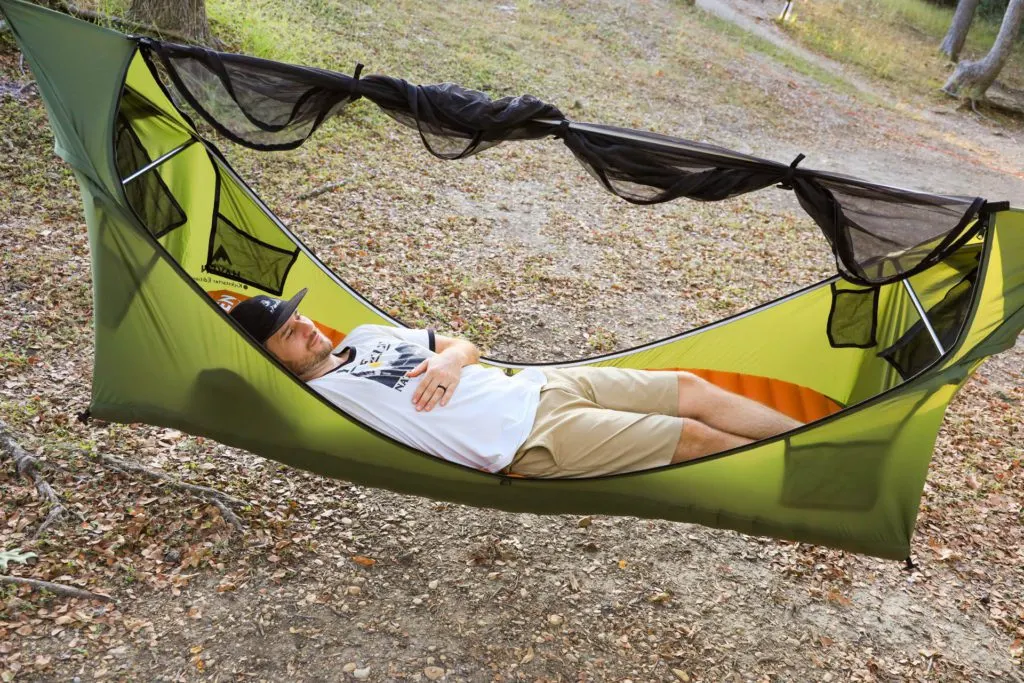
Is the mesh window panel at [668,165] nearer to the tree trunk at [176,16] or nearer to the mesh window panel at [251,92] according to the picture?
the mesh window panel at [251,92]

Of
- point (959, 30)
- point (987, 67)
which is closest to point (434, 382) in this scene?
point (987, 67)

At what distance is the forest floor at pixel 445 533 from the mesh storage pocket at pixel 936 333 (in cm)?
74

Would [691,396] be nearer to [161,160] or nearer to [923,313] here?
[923,313]

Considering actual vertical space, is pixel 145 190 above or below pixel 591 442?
above

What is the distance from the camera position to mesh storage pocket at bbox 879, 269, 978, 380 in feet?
8.39

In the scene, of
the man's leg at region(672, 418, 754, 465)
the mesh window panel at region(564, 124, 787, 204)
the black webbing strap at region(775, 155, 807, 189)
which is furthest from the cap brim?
the black webbing strap at region(775, 155, 807, 189)

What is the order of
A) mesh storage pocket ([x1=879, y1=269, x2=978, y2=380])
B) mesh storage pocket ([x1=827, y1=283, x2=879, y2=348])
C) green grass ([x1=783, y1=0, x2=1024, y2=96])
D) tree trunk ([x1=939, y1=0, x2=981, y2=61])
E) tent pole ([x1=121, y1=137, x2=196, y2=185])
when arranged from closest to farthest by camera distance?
mesh storage pocket ([x1=879, y1=269, x2=978, y2=380]) < tent pole ([x1=121, y1=137, x2=196, y2=185]) < mesh storage pocket ([x1=827, y1=283, x2=879, y2=348]) < green grass ([x1=783, y1=0, x2=1024, y2=96]) < tree trunk ([x1=939, y1=0, x2=981, y2=61])

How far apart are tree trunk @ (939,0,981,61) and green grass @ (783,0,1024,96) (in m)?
0.20

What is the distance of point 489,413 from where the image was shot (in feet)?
8.13

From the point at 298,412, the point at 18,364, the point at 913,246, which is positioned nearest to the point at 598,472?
the point at 298,412

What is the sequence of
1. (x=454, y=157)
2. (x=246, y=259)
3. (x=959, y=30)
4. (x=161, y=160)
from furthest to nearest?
(x=959, y=30)
(x=246, y=259)
(x=161, y=160)
(x=454, y=157)

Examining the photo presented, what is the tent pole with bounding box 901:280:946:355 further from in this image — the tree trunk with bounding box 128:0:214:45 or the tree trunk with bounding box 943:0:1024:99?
the tree trunk with bounding box 943:0:1024:99

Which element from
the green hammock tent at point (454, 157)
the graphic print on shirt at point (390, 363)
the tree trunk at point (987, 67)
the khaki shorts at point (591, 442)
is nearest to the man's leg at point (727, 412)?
the khaki shorts at point (591, 442)

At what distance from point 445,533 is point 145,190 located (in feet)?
5.13
